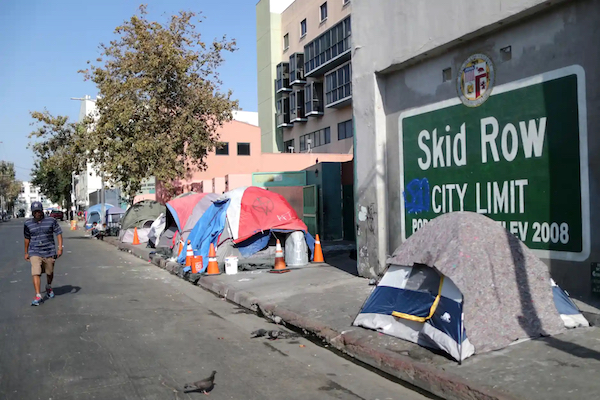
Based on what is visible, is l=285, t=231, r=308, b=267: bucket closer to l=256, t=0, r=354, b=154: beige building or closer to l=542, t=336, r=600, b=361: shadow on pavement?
l=542, t=336, r=600, b=361: shadow on pavement

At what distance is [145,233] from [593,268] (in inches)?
775

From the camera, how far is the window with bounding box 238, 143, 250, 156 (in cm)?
4038

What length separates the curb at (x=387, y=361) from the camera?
484cm

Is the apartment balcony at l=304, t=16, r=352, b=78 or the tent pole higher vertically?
the apartment balcony at l=304, t=16, r=352, b=78

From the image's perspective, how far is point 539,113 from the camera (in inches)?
292

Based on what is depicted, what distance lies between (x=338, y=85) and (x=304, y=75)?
558 cm

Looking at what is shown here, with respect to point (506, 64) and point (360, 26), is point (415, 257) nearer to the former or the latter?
point (506, 64)

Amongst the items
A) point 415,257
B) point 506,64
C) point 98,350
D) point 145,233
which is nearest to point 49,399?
point 98,350

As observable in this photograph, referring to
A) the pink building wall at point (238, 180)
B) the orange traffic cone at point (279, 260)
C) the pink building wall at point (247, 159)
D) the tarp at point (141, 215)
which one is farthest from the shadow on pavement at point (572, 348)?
the pink building wall at point (247, 159)

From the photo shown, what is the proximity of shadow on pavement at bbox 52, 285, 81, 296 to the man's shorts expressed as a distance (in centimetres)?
105

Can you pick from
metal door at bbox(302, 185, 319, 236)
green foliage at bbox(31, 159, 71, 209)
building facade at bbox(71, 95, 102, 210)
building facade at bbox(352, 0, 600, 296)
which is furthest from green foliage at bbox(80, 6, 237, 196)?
green foliage at bbox(31, 159, 71, 209)

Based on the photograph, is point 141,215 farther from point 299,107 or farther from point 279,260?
point 299,107

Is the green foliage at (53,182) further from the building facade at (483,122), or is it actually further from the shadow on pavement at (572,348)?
the shadow on pavement at (572,348)

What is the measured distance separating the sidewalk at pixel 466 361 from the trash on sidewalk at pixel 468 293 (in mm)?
152
